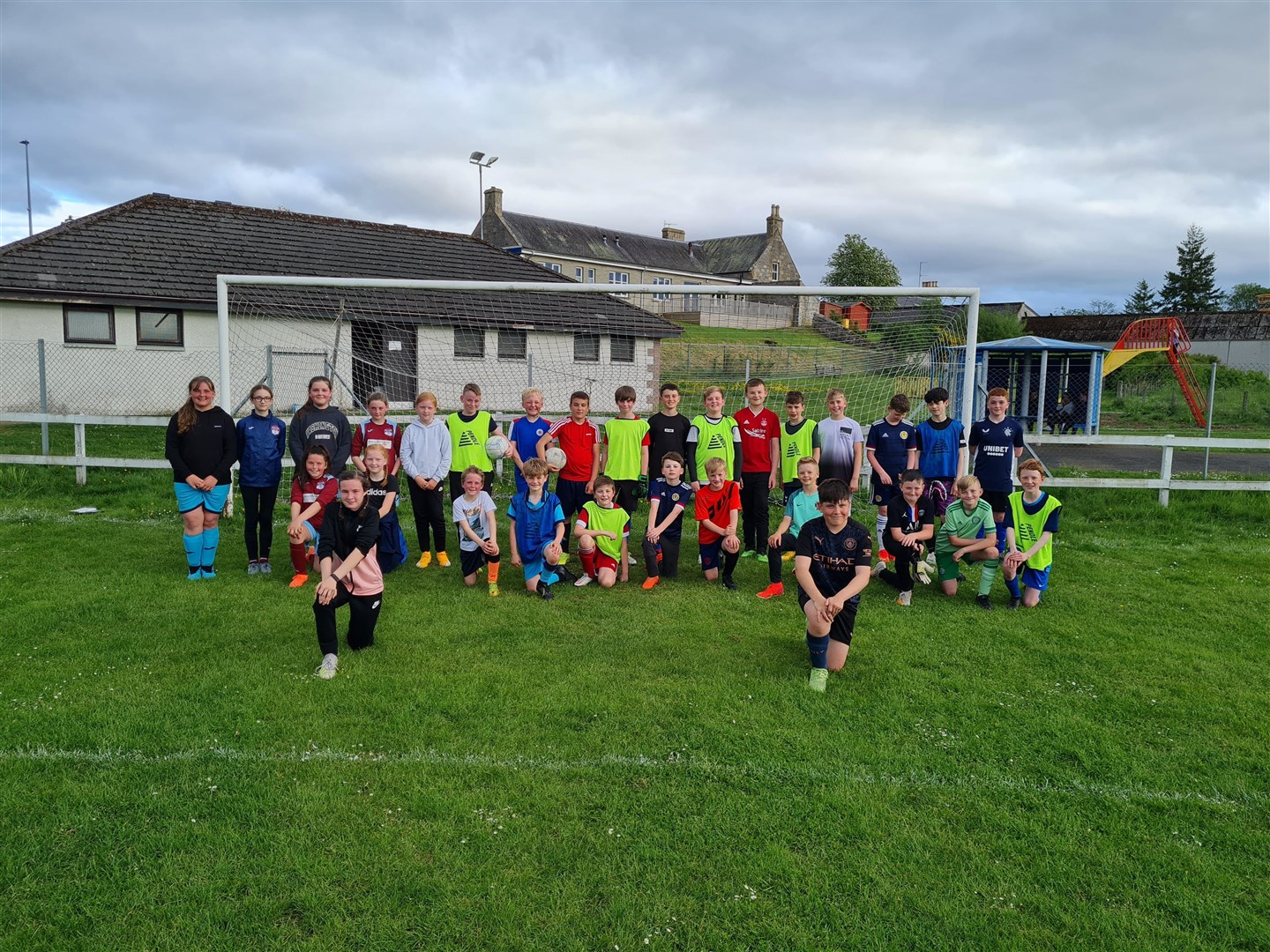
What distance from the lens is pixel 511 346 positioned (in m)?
16.8

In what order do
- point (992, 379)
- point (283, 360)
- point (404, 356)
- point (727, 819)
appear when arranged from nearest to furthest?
point (727, 819), point (283, 360), point (404, 356), point (992, 379)

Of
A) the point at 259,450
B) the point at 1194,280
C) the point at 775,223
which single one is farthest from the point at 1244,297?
the point at 259,450

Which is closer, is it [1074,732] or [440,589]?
[1074,732]

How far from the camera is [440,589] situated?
7035 millimetres

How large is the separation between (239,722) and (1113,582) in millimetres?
7217

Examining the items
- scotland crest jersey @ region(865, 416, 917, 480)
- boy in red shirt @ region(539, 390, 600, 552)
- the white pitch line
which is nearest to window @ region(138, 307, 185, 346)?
boy in red shirt @ region(539, 390, 600, 552)

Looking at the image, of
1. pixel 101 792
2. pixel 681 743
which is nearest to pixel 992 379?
pixel 681 743

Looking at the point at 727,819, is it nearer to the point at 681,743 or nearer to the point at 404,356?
the point at 681,743

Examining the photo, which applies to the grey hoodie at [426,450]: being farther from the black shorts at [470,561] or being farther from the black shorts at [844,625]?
the black shorts at [844,625]

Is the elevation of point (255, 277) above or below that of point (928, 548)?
above

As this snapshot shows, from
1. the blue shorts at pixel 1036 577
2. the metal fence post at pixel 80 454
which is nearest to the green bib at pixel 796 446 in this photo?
the blue shorts at pixel 1036 577

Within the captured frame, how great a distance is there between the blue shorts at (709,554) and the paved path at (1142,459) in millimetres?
10337

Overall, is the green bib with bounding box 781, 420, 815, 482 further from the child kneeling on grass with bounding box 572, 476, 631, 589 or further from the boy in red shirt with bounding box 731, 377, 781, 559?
the child kneeling on grass with bounding box 572, 476, 631, 589

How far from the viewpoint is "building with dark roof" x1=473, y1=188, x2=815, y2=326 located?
170ft
